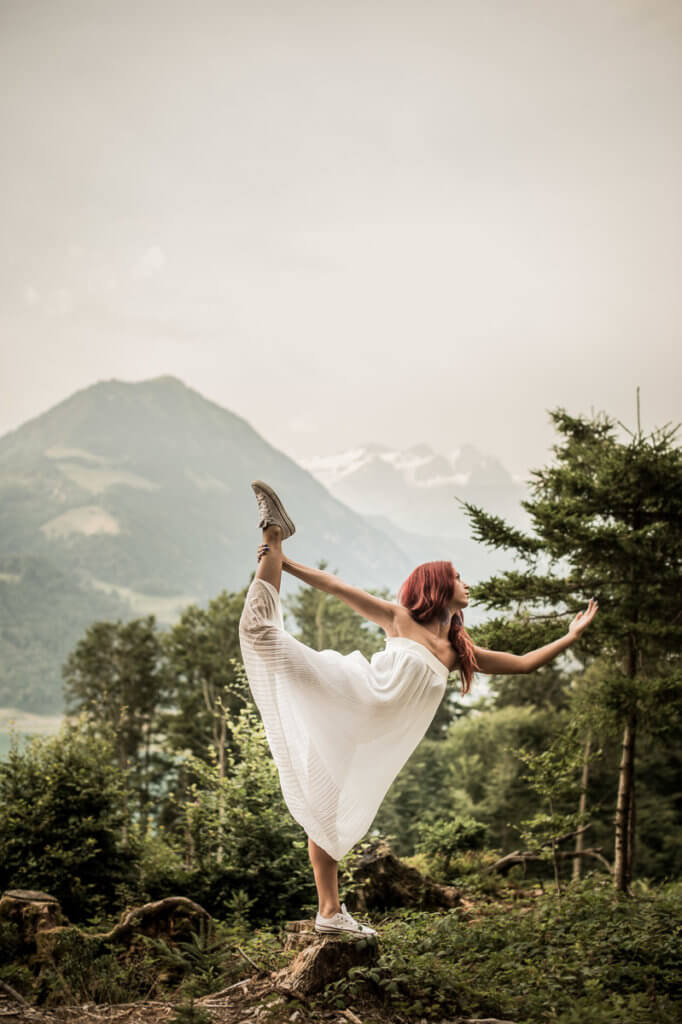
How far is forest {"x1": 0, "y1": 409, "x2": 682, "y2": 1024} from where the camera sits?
4.11m

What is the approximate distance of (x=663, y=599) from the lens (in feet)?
25.7

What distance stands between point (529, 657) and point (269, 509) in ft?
5.73

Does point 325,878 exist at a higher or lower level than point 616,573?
lower

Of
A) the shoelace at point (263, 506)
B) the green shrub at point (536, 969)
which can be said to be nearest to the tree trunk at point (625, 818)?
the green shrub at point (536, 969)

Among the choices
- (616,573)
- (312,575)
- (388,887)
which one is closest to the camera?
(312,575)

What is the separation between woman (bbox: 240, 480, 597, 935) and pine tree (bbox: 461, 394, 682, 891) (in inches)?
149

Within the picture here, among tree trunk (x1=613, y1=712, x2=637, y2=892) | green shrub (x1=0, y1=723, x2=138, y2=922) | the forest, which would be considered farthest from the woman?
tree trunk (x1=613, y1=712, x2=637, y2=892)

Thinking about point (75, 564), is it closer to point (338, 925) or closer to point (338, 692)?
point (338, 925)

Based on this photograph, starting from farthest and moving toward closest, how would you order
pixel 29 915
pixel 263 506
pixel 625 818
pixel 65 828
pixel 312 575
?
pixel 625 818 < pixel 65 828 < pixel 29 915 < pixel 312 575 < pixel 263 506

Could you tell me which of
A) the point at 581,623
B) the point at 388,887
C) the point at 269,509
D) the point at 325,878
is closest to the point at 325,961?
the point at 325,878

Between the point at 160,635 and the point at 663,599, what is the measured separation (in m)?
28.8

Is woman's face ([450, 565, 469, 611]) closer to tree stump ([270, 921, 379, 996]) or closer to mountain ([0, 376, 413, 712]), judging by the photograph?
tree stump ([270, 921, 379, 996])

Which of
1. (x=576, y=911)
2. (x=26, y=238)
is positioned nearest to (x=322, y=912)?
(x=576, y=911)

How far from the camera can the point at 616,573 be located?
8461 millimetres
